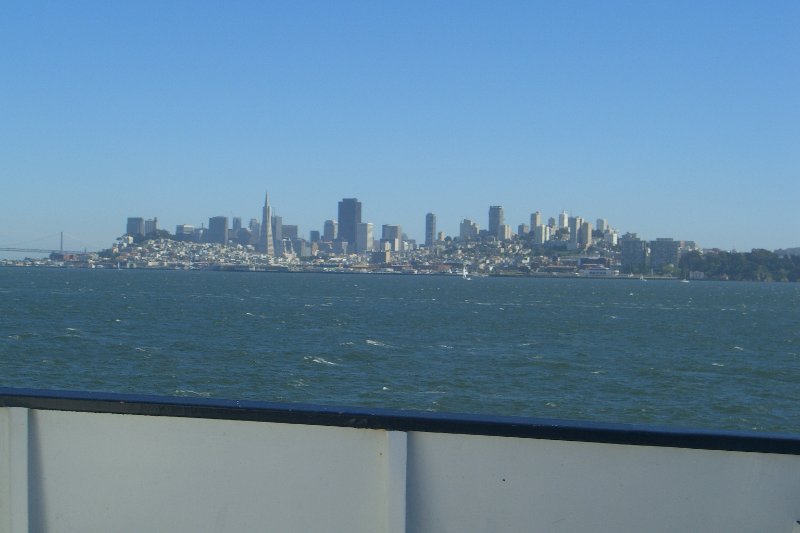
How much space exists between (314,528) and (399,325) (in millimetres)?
47230

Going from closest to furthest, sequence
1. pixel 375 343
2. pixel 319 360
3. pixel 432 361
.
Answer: pixel 319 360 → pixel 432 361 → pixel 375 343

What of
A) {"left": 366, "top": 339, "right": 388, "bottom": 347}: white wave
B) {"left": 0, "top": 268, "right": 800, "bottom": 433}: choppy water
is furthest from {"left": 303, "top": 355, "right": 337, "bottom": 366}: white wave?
{"left": 366, "top": 339, "right": 388, "bottom": 347}: white wave

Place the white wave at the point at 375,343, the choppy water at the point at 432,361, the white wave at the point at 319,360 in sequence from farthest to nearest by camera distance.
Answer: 1. the white wave at the point at 375,343
2. the white wave at the point at 319,360
3. the choppy water at the point at 432,361

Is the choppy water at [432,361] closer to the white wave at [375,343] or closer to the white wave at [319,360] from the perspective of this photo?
the white wave at [319,360]

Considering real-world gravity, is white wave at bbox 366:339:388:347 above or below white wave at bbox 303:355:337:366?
below

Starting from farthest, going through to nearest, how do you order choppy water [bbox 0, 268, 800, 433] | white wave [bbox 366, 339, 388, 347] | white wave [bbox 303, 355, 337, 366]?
white wave [bbox 366, 339, 388, 347], white wave [bbox 303, 355, 337, 366], choppy water [bbox 0, 268, 800, 433]

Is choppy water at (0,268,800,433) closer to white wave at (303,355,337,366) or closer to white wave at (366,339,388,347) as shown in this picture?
white wave at (303,355,337,366)

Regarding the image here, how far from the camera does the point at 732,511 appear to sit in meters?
3.51

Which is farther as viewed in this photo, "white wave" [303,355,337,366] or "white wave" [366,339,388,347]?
"white wave" [366,339,388,347]

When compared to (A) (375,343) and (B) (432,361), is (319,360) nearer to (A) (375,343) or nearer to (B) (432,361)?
(B) (432,361)

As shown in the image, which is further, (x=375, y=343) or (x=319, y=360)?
(x=375, y=343)

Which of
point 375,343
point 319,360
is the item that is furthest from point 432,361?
point 375,343

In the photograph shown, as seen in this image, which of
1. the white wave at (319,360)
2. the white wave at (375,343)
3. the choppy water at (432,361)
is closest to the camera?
the choppy water at (432,361)

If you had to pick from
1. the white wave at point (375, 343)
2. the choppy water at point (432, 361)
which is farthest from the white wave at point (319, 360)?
the white wave at point (375, 343)
